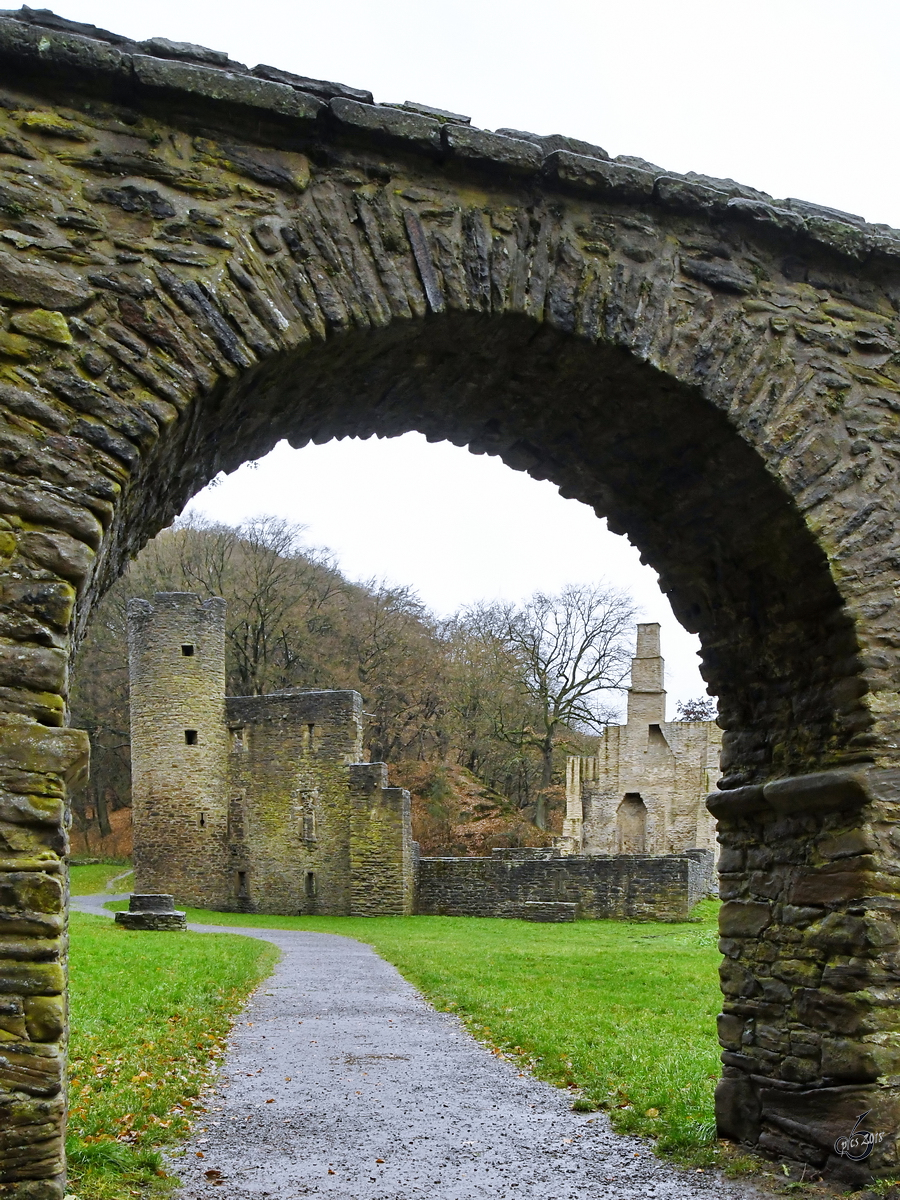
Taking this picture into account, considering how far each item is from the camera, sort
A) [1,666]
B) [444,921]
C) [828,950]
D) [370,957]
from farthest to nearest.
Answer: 1. [444,921]
2. [370,957]
3. [828,950]
4. [1,666]

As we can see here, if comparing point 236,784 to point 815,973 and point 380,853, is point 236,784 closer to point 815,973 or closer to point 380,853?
point 380,853

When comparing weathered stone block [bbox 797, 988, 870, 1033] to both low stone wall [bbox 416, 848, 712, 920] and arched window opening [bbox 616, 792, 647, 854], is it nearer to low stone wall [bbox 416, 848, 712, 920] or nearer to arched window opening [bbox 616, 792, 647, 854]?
low stone wall [bbox 416, 848, 712, 920]

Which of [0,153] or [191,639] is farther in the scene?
[191,639]

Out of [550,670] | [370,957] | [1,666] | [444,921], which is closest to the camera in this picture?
[1,666]

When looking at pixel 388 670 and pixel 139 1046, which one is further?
pixel 388 670

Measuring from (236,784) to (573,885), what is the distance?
11.2 m

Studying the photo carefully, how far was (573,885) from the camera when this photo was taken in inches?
917

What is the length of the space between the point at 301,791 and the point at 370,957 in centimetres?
1282

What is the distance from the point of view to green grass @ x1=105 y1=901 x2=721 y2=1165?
6414mm

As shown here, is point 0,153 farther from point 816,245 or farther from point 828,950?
point 828,950

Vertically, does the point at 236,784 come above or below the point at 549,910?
above

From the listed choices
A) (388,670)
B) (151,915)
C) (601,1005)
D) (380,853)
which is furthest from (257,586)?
(601,1005)

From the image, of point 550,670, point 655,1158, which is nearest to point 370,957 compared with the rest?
point 655,1158

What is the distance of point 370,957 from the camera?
16422 mm
